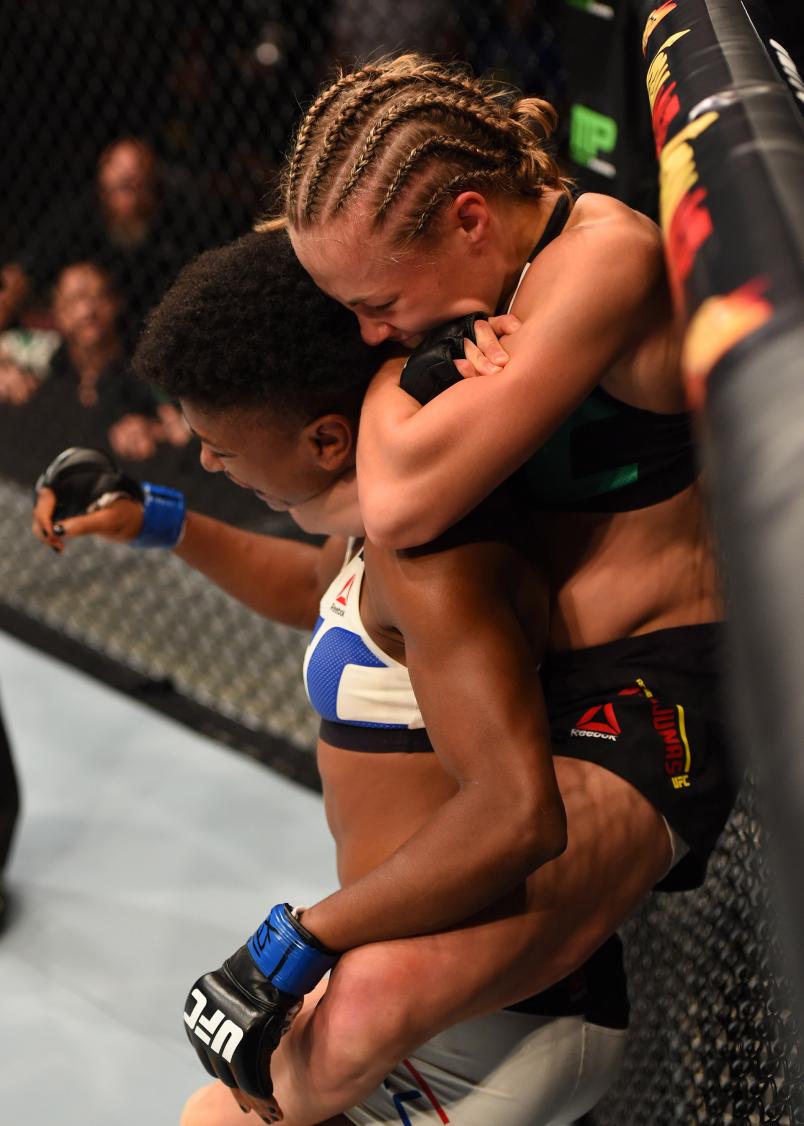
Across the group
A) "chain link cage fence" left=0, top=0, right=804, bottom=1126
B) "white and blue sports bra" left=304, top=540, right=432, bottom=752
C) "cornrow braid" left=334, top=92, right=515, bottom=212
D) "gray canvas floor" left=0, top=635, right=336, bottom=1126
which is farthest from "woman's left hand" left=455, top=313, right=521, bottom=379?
"gray canvas floor" left=0, top=635, right=336, bottom=1126

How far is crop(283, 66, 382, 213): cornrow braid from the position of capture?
0.83 m

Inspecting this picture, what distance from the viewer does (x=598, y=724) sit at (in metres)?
0.90

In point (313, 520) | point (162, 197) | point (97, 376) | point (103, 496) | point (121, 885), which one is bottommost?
point (121, 885)

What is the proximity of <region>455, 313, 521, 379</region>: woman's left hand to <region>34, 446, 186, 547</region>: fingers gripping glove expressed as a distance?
0.56 metres

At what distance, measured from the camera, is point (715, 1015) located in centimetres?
121

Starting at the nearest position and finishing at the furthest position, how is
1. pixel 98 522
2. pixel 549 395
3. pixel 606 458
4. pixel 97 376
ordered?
pixel 549 395 → pixel 606 458 → pixel 98 522 → pixel 97 376

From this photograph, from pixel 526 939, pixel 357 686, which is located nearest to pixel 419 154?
pixel 357 686

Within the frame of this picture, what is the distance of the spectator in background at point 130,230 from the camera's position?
8.92ft

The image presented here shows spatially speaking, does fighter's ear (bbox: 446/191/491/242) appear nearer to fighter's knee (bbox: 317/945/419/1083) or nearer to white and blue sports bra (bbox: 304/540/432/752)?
white and blue sports bra (bbox: 304/540/432/752)

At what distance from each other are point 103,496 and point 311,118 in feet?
1.83

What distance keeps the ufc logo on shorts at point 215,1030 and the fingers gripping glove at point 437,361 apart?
0.44m

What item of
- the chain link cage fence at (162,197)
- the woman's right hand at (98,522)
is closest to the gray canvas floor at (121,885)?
the chain link cage fence at (162,197)

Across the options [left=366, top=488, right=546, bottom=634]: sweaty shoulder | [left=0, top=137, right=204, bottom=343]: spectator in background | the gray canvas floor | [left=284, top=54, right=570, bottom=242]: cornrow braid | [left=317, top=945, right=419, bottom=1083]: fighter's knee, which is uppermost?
[left=284, top=54, right=570, bottom=242]: cornrow braid

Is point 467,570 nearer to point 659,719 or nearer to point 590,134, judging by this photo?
point 659,719
